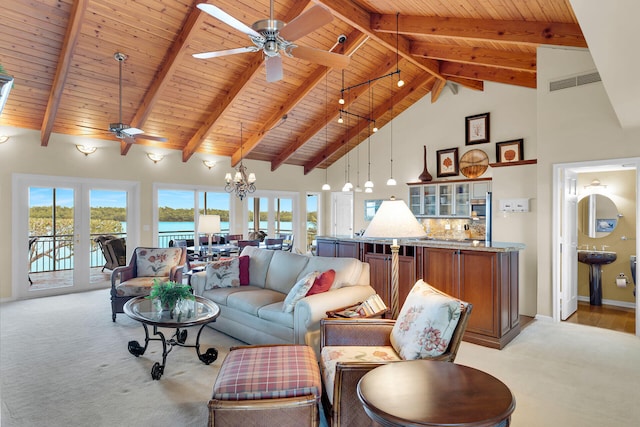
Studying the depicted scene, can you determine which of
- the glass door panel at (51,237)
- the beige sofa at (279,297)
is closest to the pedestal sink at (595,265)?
the beige sofa at (279,297)

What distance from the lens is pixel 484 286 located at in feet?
12.5

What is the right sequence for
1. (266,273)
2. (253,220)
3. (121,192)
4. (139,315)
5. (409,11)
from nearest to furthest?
1. (139,315)
2. (266,273)
3. (409,11)
4. (121,192)
5. (253,220)

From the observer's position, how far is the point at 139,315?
3045 millimetres

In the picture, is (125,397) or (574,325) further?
(574,325)

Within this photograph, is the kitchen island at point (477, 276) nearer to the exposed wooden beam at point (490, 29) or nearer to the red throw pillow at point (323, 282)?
the red throw pillow at point (323, 282)

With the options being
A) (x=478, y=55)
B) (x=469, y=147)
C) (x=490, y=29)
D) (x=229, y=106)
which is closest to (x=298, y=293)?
(x=490, y=29)

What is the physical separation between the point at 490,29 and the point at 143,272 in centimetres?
554

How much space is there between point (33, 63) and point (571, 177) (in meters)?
7.46

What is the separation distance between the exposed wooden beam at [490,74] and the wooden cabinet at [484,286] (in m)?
3.70

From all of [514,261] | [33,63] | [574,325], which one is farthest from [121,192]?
[574,325]

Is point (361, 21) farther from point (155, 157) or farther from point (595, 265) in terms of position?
point (595, 265)

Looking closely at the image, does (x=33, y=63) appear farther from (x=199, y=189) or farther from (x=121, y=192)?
(x=199, y=189)

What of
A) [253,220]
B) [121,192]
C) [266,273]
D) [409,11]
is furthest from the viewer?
[253,220]

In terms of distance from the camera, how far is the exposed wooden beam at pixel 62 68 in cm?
402
